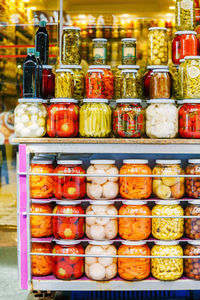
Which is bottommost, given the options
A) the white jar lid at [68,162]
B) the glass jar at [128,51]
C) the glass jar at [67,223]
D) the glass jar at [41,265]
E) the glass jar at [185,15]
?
the glass jar at [41,265]

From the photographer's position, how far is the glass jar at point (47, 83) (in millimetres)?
2049

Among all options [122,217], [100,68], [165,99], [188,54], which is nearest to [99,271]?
[122,217]

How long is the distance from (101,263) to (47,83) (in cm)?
A: 94

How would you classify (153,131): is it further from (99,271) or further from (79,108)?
(99,271)

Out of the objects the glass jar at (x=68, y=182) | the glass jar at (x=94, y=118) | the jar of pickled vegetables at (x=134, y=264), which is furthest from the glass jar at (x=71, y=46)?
the jar of pickled vegetables at (x=134, y=264)

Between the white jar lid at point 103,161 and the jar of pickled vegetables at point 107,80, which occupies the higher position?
the jar of pickled vegetables at point 107,80

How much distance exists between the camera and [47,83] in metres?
2.05

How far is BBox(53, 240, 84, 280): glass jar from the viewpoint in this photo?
1.86 meters

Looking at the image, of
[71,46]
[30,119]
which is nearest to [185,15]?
A: [71,46]

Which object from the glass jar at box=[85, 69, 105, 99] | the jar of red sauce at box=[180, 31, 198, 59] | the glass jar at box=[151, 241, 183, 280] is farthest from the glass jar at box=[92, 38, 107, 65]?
the glass jar at box=[151, 241, 183, 280]

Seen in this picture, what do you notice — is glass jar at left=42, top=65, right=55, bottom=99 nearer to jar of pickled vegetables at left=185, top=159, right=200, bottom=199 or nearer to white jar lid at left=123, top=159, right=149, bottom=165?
white jar lid at left=123, top=159, right=149, bottom=165

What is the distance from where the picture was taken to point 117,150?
1807mm

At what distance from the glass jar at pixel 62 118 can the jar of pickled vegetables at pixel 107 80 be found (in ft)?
0.77

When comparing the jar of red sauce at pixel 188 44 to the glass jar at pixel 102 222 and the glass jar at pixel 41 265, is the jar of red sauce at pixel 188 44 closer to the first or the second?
the glass jar at pixel 102 222
